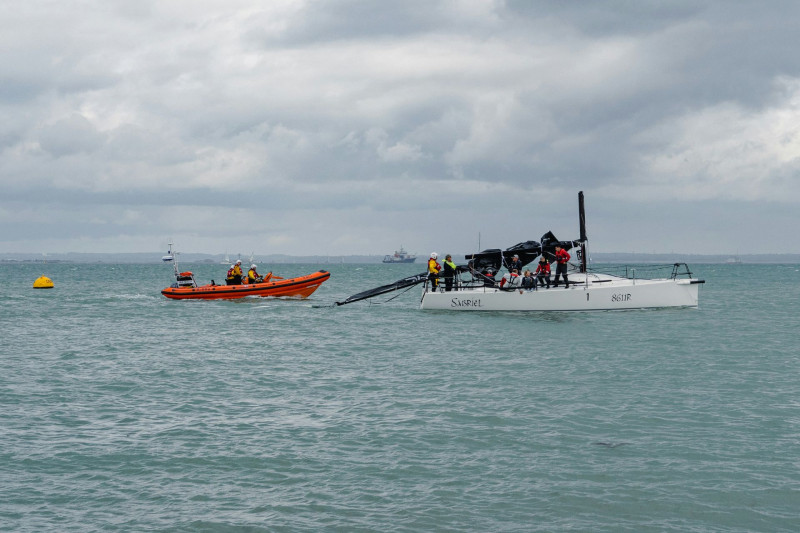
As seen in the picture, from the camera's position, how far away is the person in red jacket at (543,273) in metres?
33.2

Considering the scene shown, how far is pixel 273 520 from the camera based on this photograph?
910cm

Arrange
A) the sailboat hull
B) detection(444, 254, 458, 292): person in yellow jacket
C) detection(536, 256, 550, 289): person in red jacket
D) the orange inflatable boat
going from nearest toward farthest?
the sailboat hull < detection(536, 256, 550, 289): person in red jacket < detection(444, 254, 458, 292): person in yellow jacket < the orange inflatable boat

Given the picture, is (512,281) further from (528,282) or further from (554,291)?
(554,291)

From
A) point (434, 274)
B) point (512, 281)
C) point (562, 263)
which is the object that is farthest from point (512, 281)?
point (434, 274)

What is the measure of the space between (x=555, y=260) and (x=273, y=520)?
2787 cm

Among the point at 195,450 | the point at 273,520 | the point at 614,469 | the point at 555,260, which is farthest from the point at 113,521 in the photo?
the point at 555,260

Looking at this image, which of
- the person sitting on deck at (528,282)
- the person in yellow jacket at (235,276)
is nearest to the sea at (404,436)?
the person sitting on deck at (528,282)

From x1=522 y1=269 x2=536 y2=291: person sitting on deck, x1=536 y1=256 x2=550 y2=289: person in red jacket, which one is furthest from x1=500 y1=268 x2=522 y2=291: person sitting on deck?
x1=536 y1=256 x2=550 y2=289: person in red jacket

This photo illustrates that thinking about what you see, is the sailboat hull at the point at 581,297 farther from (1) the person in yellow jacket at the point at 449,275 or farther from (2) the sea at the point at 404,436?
(2) the sea at the point at 404,436

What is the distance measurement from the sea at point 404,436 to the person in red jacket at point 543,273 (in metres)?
7.05

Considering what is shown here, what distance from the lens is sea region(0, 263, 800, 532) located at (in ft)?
30.8

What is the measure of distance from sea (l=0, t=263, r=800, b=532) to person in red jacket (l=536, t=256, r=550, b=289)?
277 inches

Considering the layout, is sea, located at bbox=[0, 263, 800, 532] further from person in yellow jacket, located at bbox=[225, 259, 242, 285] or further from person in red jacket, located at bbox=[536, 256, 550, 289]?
person in yellow jacket, located at bbox=[225, 259, 242, 285]

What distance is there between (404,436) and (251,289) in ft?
105
